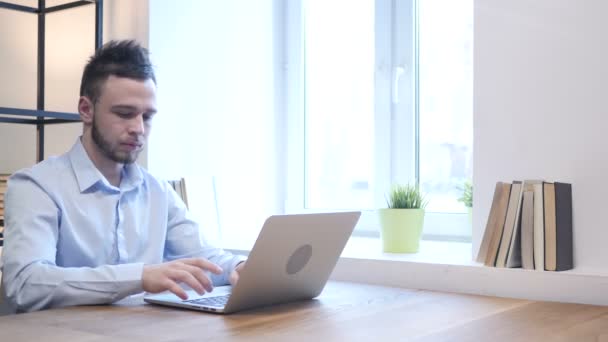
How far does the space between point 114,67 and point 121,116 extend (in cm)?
13

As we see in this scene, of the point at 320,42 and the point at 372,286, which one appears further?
the point at 320,42

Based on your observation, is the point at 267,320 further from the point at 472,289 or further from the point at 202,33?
the point at 202,33

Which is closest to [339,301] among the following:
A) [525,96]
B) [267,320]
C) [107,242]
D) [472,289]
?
[267,320]

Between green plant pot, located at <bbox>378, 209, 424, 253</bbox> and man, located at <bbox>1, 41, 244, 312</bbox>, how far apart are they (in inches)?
21.3

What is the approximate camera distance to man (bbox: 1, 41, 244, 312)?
1.52m

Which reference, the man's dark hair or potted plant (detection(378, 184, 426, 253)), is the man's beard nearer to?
the man's dark hair

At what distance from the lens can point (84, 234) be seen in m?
1.76

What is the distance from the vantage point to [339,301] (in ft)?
5.35

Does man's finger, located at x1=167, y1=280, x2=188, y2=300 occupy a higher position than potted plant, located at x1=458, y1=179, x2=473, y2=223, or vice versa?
potted plant, located at x1=458, y1=179, x2=473, y2=223

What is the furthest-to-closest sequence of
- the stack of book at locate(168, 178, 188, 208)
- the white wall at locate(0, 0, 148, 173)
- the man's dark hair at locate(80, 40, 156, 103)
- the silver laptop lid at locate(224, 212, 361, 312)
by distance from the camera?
1. the white wall at locate(0, 0, 148, 173)
2. the stack of book at locate(168, 178, 188, 208)
3. the man's dark hair at locate(80, 40, 156, 103)
4. the silver laptop lid at locate(224, 212, 361, 312)

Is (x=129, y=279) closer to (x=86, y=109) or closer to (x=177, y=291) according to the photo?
(x=177, y=291)

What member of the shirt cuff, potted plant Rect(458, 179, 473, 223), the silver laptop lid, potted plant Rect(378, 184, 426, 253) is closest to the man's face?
the shirt cuff

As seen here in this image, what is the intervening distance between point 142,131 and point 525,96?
37.6 inches

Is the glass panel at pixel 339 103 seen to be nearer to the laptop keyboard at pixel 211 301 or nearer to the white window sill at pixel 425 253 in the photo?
the white window sill at pixel 425 253
